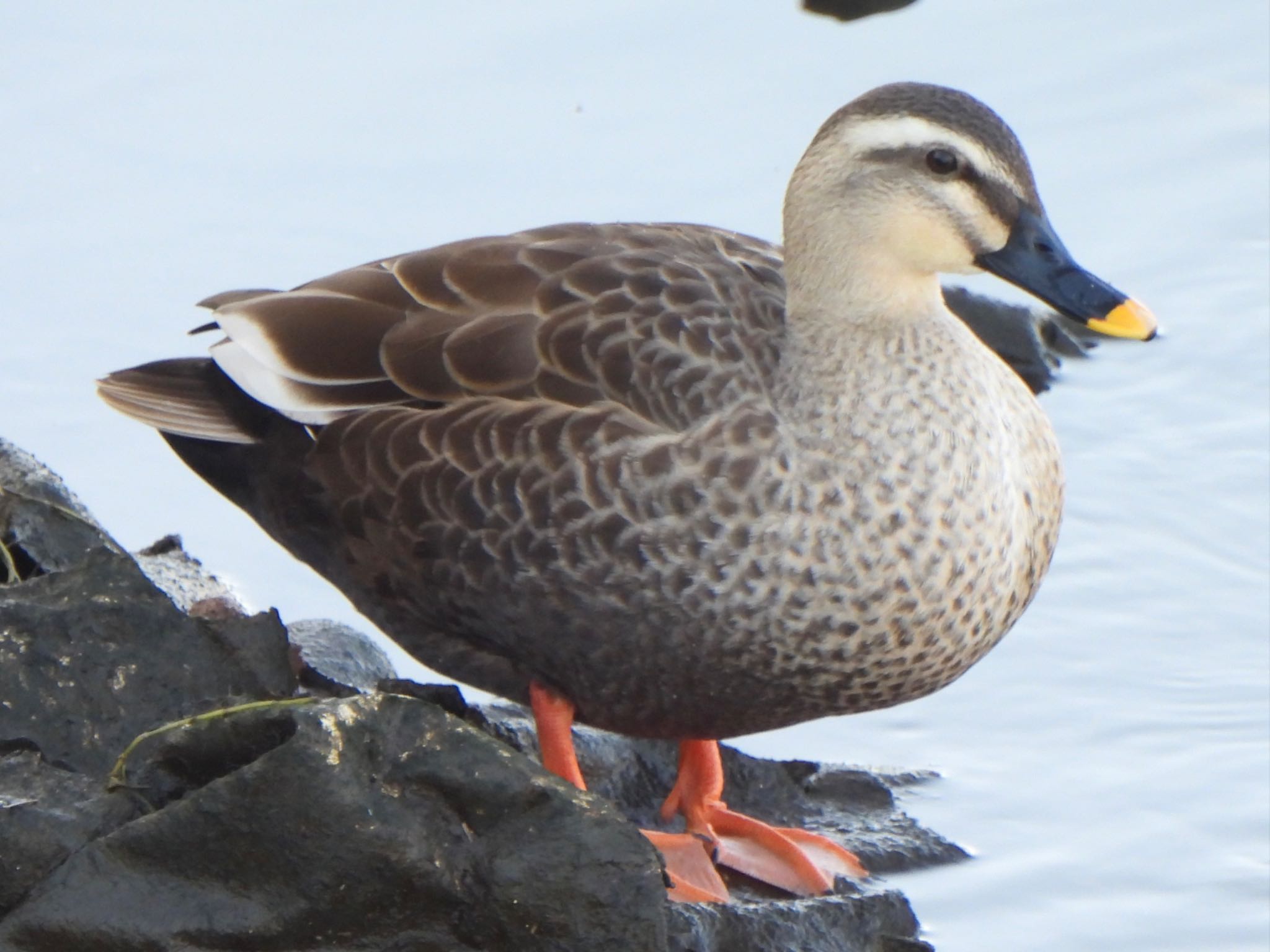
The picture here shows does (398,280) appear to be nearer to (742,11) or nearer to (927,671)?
(927,671)

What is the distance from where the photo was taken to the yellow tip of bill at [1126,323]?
489cm

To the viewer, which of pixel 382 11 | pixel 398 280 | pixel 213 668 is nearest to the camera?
pixel 213 668

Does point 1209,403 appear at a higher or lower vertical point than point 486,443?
lower

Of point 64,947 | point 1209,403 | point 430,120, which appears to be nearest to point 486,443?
point 64,947

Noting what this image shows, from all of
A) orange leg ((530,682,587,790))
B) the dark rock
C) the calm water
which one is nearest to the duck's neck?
orange leg ((530,682,587,790))

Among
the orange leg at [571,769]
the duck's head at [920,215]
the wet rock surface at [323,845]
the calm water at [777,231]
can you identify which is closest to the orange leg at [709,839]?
the orange leg at [571,769]

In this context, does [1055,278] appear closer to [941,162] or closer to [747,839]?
[941,162]

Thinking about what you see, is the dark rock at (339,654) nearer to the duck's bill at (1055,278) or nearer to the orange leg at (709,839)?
the orange leg at (709,839)

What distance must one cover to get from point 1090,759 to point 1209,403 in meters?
1.87

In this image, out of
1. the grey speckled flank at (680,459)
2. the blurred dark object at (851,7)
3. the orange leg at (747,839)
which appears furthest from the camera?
the blurred dark object at (851,7)

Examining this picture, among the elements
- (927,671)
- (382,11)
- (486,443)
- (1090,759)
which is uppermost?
(382,11)

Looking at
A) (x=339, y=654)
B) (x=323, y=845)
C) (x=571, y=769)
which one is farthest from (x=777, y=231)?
(x=323, y=845)

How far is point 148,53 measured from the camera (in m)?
9.05

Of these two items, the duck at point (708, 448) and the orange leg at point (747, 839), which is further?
the orange leg at point (747, 839)
